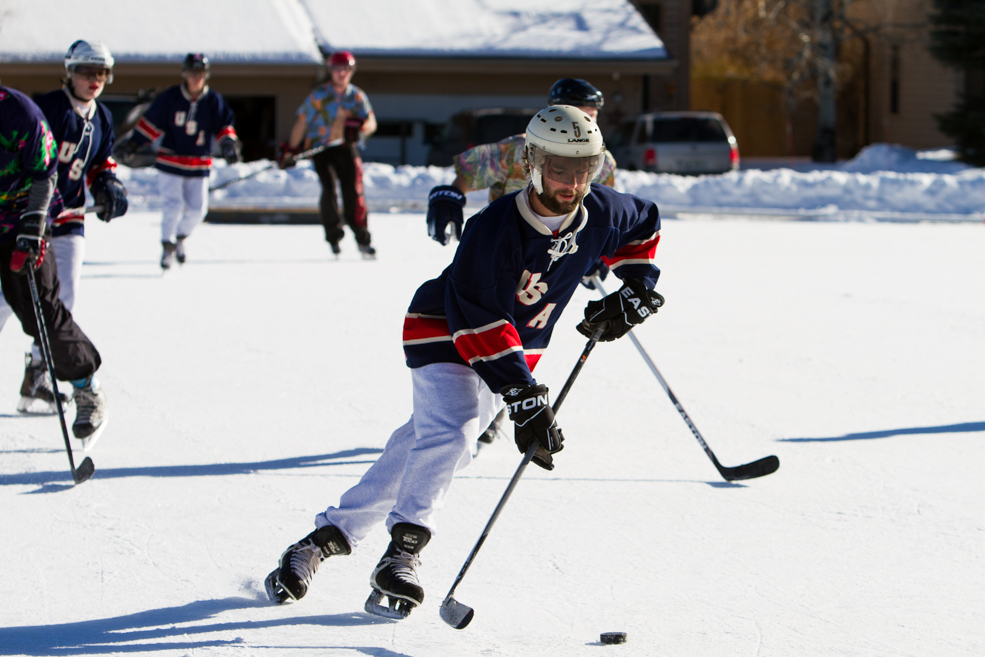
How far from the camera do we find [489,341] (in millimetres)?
2623

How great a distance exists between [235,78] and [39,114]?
1758 centimetres

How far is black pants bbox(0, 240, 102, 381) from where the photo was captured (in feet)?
13.5

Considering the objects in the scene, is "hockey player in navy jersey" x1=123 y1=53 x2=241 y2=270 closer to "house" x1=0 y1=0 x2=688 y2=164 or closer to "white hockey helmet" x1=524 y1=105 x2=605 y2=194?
"white hockey helmet" x1=524 y1=105 x2=605 y2=194

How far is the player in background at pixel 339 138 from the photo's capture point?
30.3ft

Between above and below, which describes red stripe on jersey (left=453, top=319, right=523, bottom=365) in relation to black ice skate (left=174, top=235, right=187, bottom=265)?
above

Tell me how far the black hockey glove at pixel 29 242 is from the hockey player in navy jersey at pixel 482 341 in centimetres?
169

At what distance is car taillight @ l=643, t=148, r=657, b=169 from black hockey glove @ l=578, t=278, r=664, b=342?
14.5m

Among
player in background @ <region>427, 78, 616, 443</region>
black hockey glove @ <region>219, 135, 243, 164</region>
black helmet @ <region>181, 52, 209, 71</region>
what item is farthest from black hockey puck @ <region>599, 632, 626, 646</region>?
black helmet @ <region>181, 52, 209, 71</region>

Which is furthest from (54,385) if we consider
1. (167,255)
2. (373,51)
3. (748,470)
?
(373,51)

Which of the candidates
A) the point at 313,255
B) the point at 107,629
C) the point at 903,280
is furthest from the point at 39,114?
the point at 903,280

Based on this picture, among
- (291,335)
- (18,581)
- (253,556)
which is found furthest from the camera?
(291,335)

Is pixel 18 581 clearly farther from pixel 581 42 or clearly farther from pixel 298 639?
pixel 581 42

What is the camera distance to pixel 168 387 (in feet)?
17.0

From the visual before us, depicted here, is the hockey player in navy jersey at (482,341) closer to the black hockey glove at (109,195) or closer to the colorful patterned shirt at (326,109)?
the black hockey glove at (109,195)
